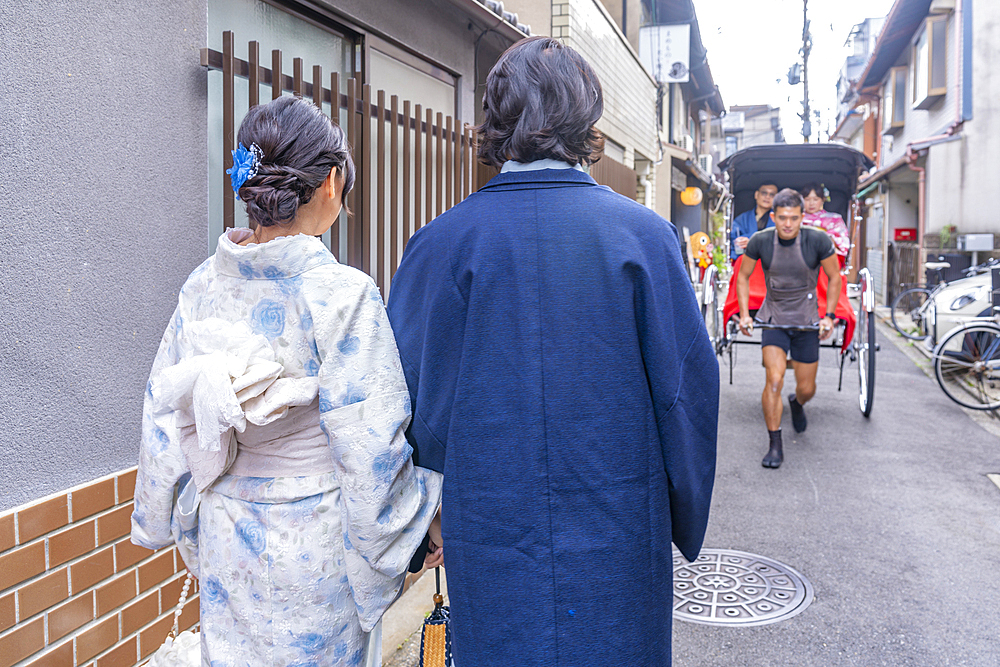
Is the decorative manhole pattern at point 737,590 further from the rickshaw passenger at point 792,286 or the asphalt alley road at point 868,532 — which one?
the rickshaw passenger at point 792,286

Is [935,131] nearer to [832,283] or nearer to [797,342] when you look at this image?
[832,283]

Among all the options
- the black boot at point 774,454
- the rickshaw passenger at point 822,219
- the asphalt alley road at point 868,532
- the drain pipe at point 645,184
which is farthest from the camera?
the drain pipe at point 645,184

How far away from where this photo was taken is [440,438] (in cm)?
190

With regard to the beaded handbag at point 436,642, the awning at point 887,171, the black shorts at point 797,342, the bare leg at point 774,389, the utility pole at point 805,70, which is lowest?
the beaded handbag at point 436,642

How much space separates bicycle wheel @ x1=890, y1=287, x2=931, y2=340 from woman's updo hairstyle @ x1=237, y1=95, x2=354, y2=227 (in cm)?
1186

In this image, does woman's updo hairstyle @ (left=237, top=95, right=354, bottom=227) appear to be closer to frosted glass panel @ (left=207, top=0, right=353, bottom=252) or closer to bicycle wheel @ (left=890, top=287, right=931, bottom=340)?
frosted glass panel @ (left=207, top=0, right=353, bottom=252)

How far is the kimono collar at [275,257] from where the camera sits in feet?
6.05

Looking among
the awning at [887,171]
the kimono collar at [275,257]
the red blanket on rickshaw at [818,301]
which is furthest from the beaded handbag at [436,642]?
the awning at [887,171]

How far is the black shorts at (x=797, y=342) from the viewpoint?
655cm

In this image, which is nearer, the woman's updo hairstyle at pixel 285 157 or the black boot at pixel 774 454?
the woman's updo hairstyle at pixel 285 157

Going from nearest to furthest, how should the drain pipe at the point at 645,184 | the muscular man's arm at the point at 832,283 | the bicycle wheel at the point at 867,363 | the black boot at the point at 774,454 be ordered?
the black boot at the point at 774,454
the muscular man's arm at the point at 832,283
the bicycle wheel at the point at 867,363
the drain pipe at the point at 645,184

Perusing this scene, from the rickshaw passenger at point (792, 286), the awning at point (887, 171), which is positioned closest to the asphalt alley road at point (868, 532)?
the rickshaw passenger at point (792, 286)

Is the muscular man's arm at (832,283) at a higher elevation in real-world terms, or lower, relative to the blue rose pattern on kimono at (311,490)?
higher

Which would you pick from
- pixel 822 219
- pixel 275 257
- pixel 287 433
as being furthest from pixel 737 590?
pixel 822 219
